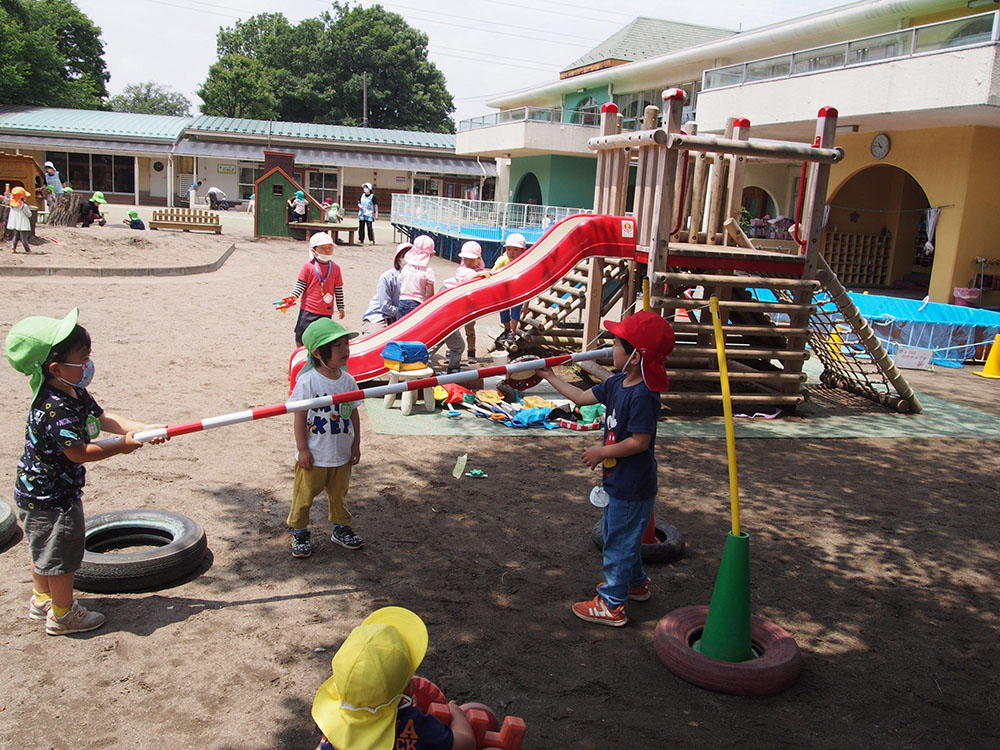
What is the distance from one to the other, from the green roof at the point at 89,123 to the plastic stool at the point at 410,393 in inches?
1600

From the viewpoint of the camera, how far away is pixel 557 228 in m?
9.90

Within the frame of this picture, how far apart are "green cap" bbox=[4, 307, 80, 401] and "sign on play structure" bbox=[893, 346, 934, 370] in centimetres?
1313

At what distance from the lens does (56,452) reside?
387 centimetres

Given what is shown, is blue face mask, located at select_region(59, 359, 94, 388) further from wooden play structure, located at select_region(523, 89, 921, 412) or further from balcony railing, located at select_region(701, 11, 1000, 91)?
balcony railing, located at select_region(701, 11, 1000, 91)

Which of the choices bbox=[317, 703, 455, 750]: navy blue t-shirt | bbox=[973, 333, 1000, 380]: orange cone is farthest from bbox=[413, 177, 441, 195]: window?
bbox=[317, 703, 455, 750]: navy blue t-shirt

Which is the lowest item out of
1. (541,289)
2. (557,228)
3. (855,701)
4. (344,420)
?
(855,701)

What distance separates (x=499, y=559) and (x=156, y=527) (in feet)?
7.23

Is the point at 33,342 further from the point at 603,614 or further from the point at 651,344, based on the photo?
the point at 603,614

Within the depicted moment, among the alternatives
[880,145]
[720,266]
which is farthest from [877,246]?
[720,266]

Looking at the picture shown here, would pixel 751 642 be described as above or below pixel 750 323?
below

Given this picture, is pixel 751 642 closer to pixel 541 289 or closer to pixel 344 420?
pixel 344 420

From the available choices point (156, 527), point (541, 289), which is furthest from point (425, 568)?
point (541, 289)

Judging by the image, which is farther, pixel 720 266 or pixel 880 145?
pixel 880 145

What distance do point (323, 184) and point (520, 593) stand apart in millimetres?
46449
